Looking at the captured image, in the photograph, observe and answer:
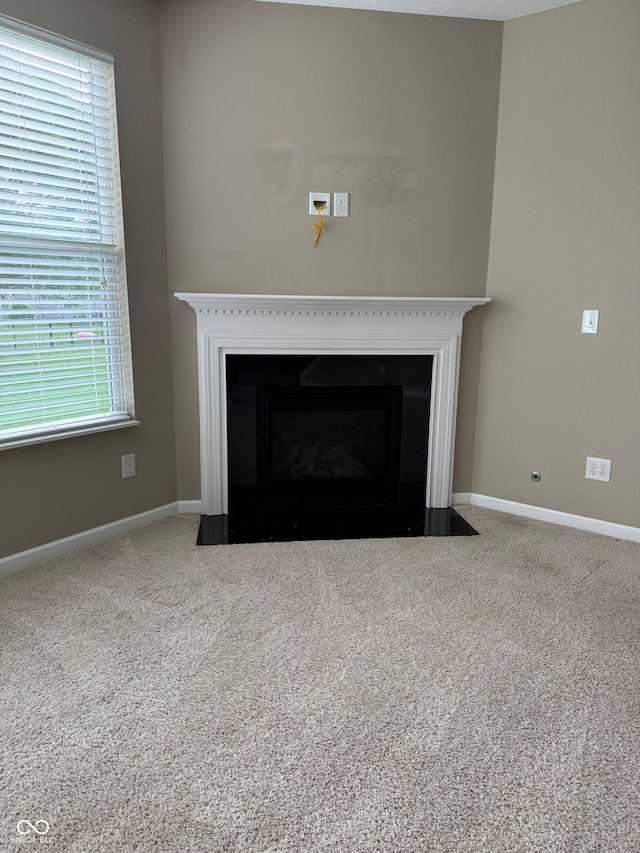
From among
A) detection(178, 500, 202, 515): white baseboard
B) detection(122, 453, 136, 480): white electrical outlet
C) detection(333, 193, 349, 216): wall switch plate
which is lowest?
detection(178, 500, 202, 515): white baseboard

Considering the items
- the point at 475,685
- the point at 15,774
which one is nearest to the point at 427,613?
the point at 475,685

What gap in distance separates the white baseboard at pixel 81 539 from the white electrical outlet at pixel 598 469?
222 centimetres

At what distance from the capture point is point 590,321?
9.90 ft

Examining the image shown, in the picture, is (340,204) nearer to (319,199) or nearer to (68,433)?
(319,199)

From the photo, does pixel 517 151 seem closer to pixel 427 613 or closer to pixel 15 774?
pixel 427 613

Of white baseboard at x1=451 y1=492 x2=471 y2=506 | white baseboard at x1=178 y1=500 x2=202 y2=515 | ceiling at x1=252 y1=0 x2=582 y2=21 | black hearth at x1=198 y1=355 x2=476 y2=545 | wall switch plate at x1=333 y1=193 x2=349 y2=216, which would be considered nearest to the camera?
ceiling at x1=252 y1=0 x2=582 y2=21

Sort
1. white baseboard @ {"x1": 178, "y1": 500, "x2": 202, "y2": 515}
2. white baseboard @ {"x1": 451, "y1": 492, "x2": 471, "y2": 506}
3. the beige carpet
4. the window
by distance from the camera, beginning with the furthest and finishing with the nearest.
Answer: white baseboard @ {"x1": 451, "y1": 492, "x2": 471, "y2": 506} → white baseboard @ {"x1": 178, "y1": 500, "x2": 202, "y2": 515} → the window → the beige carpet

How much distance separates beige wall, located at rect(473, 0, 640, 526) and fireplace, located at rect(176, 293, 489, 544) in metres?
0.31

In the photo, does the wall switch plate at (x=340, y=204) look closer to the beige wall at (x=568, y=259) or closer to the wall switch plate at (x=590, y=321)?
the beige wall at (x=568, y=259)

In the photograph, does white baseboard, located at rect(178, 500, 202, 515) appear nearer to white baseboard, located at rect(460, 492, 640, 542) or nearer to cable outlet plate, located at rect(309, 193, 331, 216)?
white baseboard, located at rect(460, 492, 640, 542)

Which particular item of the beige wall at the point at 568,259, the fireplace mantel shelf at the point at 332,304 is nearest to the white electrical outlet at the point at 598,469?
the beige wall at the point at 568,259

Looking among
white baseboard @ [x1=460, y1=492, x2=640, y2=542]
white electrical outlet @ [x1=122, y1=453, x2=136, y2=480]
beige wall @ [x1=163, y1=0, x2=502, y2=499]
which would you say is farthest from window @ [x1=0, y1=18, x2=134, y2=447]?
white baseboard @ [x1=460, y1=492, x2=640, y2=542]

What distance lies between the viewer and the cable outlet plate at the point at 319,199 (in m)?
3.04

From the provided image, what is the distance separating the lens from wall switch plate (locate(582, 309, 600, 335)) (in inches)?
118
